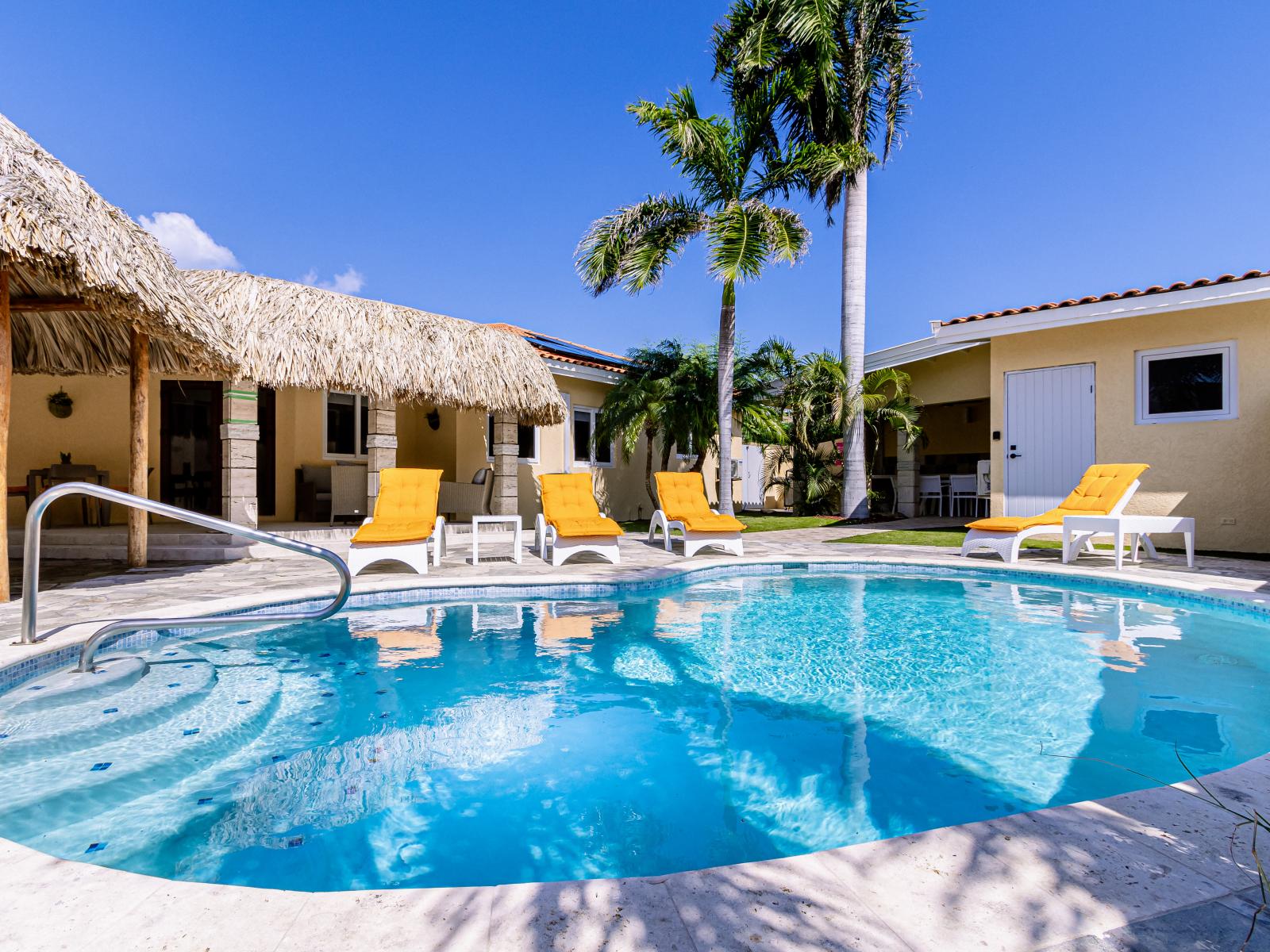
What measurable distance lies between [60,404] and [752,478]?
1710 cm

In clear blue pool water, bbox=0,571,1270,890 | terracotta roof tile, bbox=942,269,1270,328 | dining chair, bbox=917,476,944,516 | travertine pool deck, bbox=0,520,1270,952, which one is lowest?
clear blue pool water, bbox=0,571,1270,890

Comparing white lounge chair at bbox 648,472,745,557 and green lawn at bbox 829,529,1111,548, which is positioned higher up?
white lounge chair at bbox 648,472,745,557

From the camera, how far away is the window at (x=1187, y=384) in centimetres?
995

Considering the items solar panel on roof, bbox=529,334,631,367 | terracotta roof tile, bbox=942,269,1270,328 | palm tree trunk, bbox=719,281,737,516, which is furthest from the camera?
solar panel on roof, bbox=529,334,631,367

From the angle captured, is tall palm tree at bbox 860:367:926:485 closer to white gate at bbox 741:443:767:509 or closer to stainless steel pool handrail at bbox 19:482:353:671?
white gate at bbox 741:443:767:509

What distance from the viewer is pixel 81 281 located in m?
5.77

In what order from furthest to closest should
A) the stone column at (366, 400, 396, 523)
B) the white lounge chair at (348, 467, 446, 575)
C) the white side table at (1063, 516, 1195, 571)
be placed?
the stone column at (366, 400, 396, 523) < the white side table at (1063, 516, 1195, 571) < the white lounge chair at (348, 467, 446, 575)

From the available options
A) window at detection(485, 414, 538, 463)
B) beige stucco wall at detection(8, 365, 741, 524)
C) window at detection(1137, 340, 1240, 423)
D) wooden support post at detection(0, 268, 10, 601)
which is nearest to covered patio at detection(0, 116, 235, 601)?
wooden support post at detection(0, 268, 10, 601)

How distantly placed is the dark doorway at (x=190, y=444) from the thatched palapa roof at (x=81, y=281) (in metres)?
3.20

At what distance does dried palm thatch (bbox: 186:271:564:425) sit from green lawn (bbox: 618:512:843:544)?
10.7 ft

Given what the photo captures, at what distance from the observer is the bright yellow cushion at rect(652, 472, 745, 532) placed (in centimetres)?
980

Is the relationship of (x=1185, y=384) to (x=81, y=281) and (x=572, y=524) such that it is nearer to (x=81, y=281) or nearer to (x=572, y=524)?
(x=572, y=524)

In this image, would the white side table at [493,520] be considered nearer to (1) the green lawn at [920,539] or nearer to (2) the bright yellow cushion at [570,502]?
(2) the bright yellow cushion at [570,502]

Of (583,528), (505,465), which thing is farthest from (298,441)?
(583,528)
